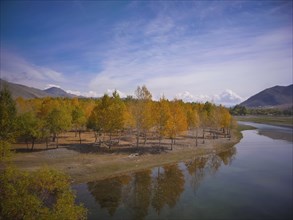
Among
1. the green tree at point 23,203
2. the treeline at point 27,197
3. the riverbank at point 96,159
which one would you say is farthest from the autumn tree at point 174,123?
the green tree at point 23,203

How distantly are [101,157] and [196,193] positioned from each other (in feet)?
87.9

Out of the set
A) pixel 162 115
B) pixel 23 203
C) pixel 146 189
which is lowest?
pixel 146 189

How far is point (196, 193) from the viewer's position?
131ft

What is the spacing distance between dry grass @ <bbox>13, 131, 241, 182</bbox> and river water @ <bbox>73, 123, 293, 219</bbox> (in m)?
3.90

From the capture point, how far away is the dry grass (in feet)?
159

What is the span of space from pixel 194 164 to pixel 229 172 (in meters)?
9.38

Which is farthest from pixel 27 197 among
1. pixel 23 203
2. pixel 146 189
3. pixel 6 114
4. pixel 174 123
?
pixel 174 123

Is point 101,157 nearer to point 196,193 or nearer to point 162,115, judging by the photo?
point 162,115

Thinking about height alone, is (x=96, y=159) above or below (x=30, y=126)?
below

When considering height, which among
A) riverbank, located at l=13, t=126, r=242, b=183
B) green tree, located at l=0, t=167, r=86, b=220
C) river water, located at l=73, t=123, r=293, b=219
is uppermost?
green tree, located at l=0, t=167, r=86, b=220

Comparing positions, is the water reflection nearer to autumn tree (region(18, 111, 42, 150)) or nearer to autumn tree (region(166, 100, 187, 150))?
autumn tree (region(166, 100, 187, 150))

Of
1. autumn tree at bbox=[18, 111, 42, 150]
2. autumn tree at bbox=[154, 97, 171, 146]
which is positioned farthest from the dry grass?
autumn tree at bbox=[154, 97, 171, 146]

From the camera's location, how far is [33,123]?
199 ft

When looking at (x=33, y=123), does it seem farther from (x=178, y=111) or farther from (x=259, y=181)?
(x=259, y=181)
